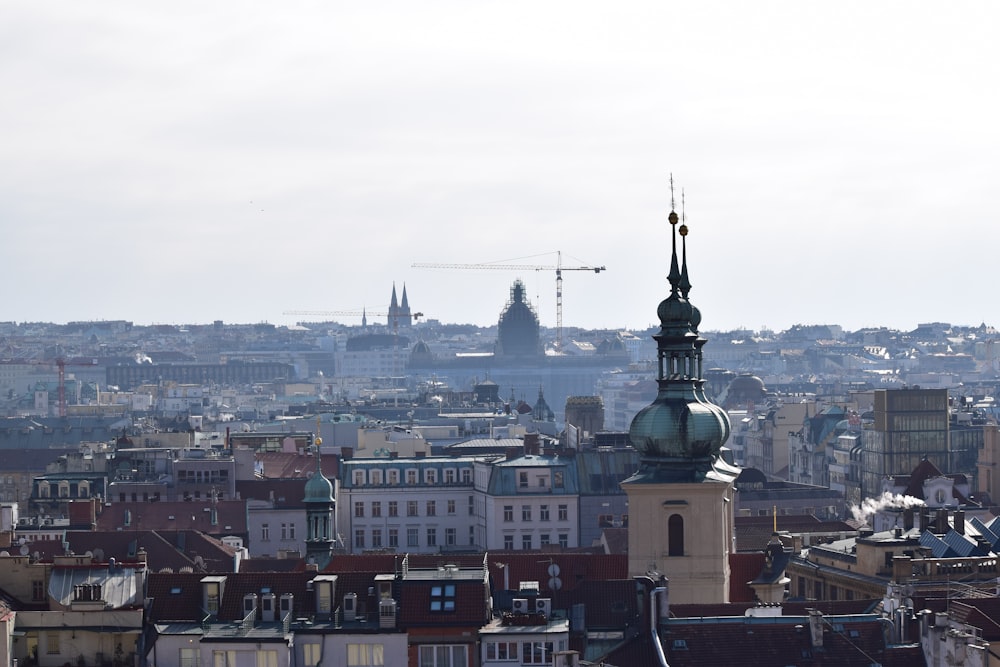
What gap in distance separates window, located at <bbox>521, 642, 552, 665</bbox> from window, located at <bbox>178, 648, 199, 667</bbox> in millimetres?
6413

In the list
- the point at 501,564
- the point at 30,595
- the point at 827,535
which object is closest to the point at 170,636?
the point at 30,595

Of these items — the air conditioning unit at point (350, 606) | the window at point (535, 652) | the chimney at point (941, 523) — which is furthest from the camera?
the chimney at point (941, 523)

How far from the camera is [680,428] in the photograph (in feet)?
223

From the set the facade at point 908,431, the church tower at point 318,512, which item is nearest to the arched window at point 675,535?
the church tower at point 318,512

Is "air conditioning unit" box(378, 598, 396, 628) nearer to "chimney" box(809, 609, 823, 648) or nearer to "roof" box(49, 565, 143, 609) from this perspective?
"roof" box(49, 565, 143, 609)

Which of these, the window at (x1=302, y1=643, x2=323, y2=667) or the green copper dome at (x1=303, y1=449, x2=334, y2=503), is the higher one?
the green copper dome at (x1=303, y1=449, x2=334, y2=503)

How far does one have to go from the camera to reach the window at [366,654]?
5875 centimetres

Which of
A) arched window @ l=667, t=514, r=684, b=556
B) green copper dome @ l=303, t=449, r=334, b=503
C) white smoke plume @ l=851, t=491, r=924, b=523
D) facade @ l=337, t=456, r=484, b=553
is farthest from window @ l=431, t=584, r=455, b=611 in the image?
facade @ l=337, t=456, r=484, b=553

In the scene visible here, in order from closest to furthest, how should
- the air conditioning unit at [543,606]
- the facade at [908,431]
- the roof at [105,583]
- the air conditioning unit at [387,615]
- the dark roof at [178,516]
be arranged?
the air conditioning unit at [387,615] < the roof at [105,583] < the air conditioning unit at [543,606] < the dark roof at [178,516] < the facade at [908,431]

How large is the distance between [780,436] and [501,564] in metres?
117

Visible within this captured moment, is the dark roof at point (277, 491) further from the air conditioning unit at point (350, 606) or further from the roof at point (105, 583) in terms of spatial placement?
the air conditioning unit at point (350, 606)

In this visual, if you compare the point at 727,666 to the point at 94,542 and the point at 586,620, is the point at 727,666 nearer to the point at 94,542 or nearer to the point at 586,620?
the point at 586,620

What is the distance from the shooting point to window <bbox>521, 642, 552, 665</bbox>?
58.3 meters

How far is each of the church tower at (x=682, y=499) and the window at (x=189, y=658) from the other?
12.1 metres
